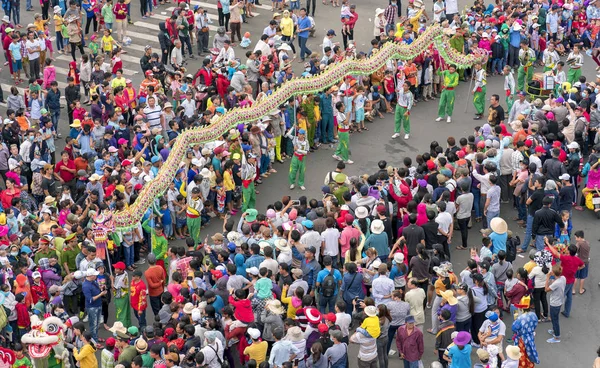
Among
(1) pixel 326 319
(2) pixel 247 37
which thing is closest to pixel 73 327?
(1) pixel 326 319

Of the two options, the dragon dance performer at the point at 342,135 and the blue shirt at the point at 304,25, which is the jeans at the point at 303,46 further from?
the dragon dance performer at the point at 342,135

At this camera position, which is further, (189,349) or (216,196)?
(216,196)

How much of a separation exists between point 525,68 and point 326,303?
521 inches

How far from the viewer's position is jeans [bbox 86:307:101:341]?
18750 mm

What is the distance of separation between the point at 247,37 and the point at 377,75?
4.85 metres

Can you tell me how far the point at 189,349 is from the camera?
16.4 metres

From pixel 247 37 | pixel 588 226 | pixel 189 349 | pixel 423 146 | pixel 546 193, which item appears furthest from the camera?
pixel 247 37

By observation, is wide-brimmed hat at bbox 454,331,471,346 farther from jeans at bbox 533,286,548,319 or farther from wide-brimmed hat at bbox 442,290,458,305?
jeans at bbox 533,286,548,319

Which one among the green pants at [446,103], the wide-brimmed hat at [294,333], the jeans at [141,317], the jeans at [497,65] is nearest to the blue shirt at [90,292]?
the jeans at [141,317]

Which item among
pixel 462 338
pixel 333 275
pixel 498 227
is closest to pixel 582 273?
pixel 498 227

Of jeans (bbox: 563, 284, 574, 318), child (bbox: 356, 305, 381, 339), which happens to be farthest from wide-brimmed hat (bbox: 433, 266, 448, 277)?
jeans (bbox: 563, 284, 574, 318)

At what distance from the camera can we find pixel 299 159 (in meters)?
23.6

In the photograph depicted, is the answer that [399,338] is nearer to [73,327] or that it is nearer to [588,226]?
[73,327]

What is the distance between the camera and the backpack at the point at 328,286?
18373 millimetres
